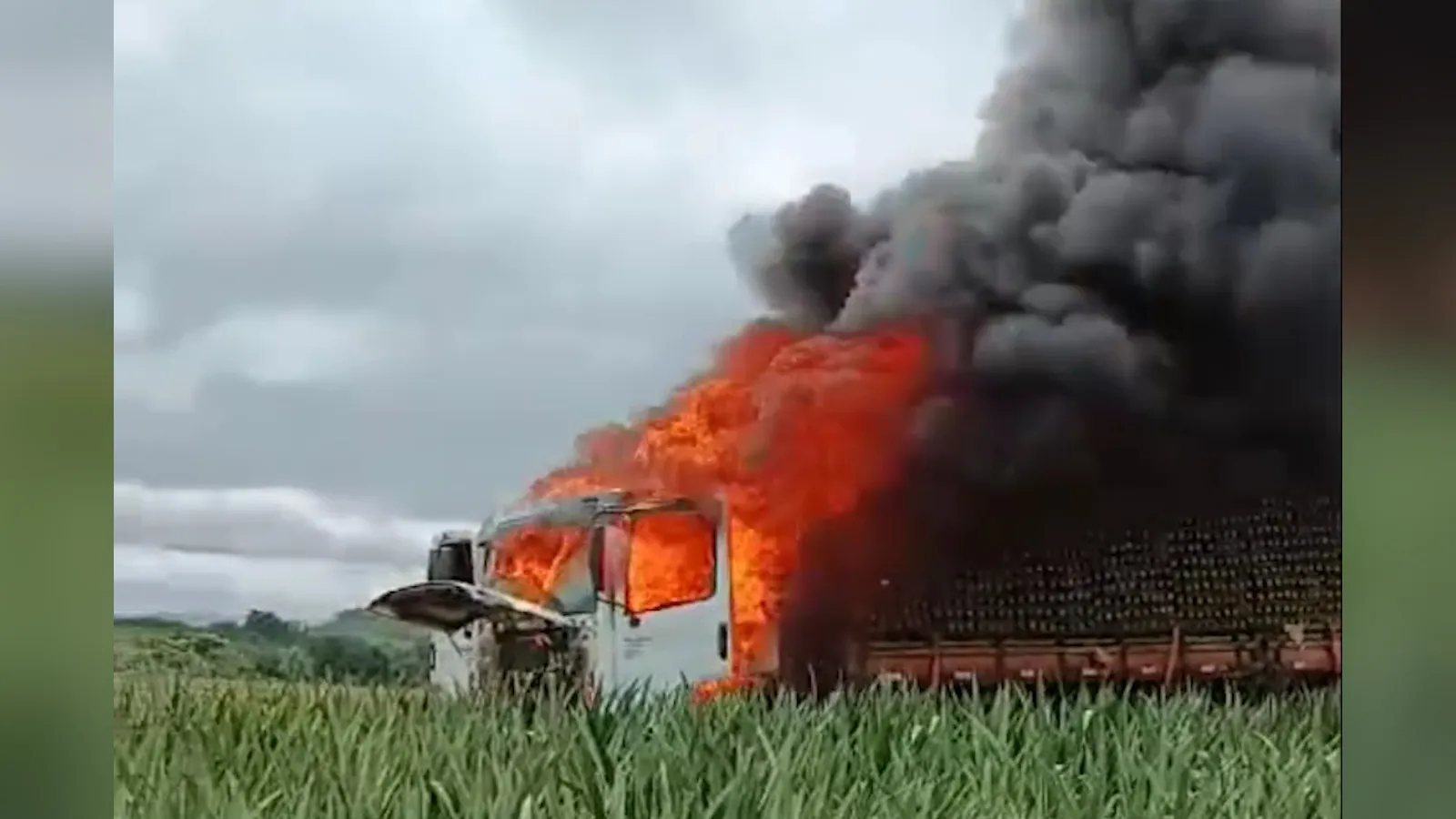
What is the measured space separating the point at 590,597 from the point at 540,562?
3.0 inches

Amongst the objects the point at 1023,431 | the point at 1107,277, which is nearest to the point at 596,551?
the point at 1023,431

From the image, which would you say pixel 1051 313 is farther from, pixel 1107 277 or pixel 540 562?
pixel 540 562

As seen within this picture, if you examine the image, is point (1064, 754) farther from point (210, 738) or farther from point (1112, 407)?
point (210, 738)

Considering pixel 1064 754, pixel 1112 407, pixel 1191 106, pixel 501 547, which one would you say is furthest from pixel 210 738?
pixel 1191 106

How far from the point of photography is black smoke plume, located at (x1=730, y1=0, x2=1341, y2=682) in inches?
77.6

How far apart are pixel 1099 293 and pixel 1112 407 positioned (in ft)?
0.47

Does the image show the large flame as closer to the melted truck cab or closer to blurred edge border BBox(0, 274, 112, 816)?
the melted truck cab

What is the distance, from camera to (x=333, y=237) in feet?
6.15

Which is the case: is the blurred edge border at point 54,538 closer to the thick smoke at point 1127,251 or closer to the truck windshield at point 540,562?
the truck windshield at point 540,562

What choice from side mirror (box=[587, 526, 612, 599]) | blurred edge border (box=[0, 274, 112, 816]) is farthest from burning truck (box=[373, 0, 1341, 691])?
blurred edge border (box=[0, 274, 112, 816])

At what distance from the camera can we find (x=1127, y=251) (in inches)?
79.0

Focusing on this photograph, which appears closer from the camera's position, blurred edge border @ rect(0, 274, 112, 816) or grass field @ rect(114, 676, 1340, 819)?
blurred edge border @ rect(0, 274, 112, 816)

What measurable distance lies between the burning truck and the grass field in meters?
0.05

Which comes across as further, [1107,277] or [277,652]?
[1107,277]
